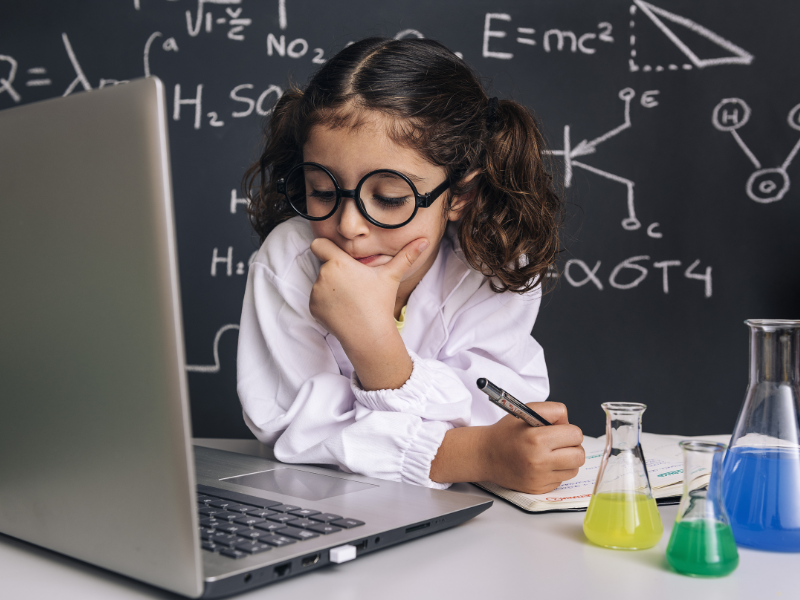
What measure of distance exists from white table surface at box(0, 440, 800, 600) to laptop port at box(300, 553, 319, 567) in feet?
0.05

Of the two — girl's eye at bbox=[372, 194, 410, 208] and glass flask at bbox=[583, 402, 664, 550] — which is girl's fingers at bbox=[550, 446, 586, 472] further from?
girl's eye at bbox=[372, 194, 410, 208]

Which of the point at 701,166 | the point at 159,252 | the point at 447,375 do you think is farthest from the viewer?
the point at 701,166

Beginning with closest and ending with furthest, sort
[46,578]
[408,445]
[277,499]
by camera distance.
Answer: [46,578]
[277,499]
[408,445]

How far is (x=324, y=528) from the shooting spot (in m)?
0.49

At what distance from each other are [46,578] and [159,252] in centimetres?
27

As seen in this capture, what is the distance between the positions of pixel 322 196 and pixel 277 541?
54 centimetres

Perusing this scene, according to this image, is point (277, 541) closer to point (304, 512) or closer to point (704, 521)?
point (304, 512)

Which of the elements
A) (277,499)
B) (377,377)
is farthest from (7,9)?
(277,499)

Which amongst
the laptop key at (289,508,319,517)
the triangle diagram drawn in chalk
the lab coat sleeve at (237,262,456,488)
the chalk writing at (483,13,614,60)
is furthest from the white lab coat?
the triangle diagram drawn in chalk

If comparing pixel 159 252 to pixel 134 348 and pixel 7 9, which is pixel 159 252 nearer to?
pixel 134 348

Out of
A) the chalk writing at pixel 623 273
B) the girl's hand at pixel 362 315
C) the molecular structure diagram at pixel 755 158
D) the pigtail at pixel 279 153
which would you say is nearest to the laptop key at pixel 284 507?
the girl's hand at pixel 362 315

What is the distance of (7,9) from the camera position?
1.90m

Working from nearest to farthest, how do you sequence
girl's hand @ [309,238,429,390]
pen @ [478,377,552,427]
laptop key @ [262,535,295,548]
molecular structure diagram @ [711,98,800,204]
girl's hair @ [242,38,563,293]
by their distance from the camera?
1. laptop key @ [262,535,295,548]
2. pen @ [478,377,552,427]
3. girl's hand @ [309,238,429,390]
4. girl's hair @ [242,38,563,293]
5. molecular structure diagram @ [711,98,800,204]

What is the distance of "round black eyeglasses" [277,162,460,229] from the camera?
86 cm
